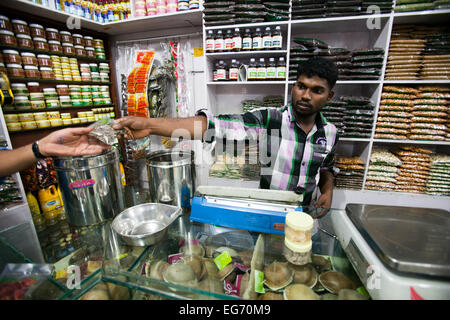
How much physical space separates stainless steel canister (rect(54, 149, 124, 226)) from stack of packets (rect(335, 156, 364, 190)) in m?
2.04

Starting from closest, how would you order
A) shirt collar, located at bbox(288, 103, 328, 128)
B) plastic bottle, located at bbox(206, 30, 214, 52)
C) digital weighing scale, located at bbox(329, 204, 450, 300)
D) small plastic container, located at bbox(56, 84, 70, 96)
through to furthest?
digital weighing scale, located at bbox(329, 204, 450, 300)
shirt collar, located at bbox(288, 103, 328, 128)
plastic bottle, located at bbox(206, 30, 214, 52)
small plastic container, located at bbox(56, 84, 70, 96)

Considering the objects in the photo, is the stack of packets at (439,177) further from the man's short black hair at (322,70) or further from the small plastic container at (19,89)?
the small plastic container at (19,89)

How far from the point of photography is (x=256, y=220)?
0.82m

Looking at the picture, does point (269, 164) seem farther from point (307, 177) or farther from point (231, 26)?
point (231, 26)

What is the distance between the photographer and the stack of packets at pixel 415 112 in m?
1.81

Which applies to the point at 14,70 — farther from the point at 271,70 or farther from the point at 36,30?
the point at 271,70

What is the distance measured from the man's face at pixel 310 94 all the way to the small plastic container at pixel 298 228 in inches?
34.2

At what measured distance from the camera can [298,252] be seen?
25.6 inches

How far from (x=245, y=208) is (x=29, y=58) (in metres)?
2.62

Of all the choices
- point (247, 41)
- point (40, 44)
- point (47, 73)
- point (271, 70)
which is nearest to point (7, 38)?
point (40, 44)

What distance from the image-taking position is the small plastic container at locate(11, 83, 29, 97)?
192cm

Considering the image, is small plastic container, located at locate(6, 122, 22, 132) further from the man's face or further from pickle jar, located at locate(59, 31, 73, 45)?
the man's face

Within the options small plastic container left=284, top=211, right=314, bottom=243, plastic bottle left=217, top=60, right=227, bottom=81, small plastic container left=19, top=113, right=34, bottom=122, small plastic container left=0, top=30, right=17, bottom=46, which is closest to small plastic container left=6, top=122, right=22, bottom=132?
small plastic container left=19, top=113, right=34, bottom=122
